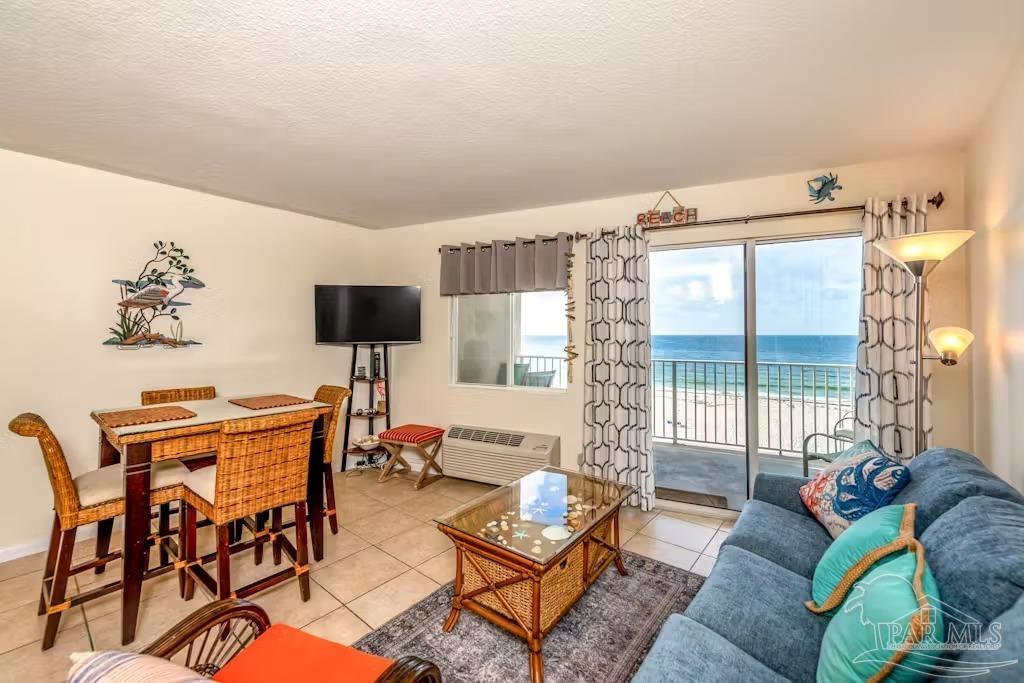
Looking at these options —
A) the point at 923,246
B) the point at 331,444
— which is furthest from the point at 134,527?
the point at 923,246

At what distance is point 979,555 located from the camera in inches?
41.1

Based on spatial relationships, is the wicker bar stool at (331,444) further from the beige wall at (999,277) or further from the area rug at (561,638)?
the beige wall at (999,277)

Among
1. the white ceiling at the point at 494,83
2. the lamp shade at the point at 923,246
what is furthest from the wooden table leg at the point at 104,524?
the lamp shade at the point at 923,246

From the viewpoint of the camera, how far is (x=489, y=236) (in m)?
4.14

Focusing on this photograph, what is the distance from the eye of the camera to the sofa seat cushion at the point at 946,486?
1395 millimetres

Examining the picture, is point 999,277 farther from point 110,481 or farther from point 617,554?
point 110,481

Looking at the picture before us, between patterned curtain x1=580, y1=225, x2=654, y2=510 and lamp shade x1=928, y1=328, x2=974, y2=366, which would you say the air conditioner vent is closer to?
patterned curtain x1=580, y1=225, x2=654, y2=510

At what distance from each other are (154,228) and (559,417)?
3455mm

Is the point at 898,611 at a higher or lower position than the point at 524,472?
higher

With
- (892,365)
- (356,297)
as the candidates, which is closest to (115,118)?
(356,297)

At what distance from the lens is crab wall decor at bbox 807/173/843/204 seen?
2857mm

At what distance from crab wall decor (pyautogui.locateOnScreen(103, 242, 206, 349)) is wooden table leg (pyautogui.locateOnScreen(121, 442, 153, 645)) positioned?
1686mm

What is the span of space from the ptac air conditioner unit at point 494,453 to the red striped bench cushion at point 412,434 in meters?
0.14

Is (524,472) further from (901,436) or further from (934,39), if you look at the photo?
(934,39)
